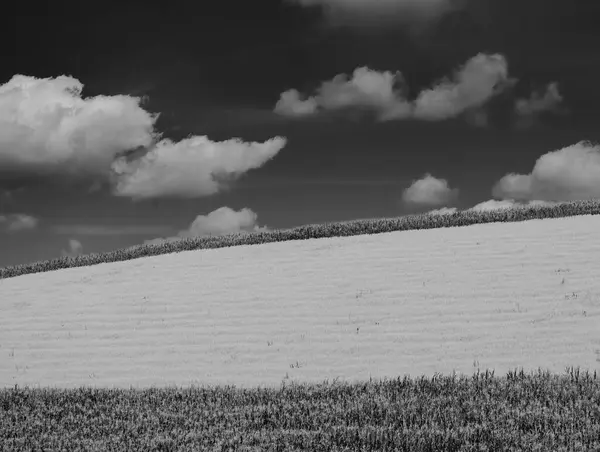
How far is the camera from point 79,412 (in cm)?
681

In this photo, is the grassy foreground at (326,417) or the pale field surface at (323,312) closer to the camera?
the grassy foreground at (326,417)

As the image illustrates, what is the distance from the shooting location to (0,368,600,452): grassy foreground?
5219mm

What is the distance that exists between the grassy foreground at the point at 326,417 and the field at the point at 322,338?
3 centimetres

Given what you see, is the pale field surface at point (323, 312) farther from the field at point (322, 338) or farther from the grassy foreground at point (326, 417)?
the grassy foreground at point (326, 417)

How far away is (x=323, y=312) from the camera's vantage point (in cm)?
1241

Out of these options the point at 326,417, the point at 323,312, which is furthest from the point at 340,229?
the point at 326,417

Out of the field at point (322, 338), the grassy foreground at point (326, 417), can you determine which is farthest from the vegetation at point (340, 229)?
the grassy foreground at point (326, 417)

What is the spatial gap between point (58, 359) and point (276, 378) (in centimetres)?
460

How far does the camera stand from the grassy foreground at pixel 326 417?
Result: 17.1 ft

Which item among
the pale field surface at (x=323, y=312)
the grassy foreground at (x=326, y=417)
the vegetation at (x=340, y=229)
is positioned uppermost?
the vegetation at (x=340, y=229)

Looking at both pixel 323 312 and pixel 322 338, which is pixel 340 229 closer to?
pixel 323 312

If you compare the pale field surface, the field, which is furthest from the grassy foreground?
the pale field surface

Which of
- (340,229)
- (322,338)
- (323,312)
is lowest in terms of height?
(322,338)

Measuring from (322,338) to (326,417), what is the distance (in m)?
5.02
